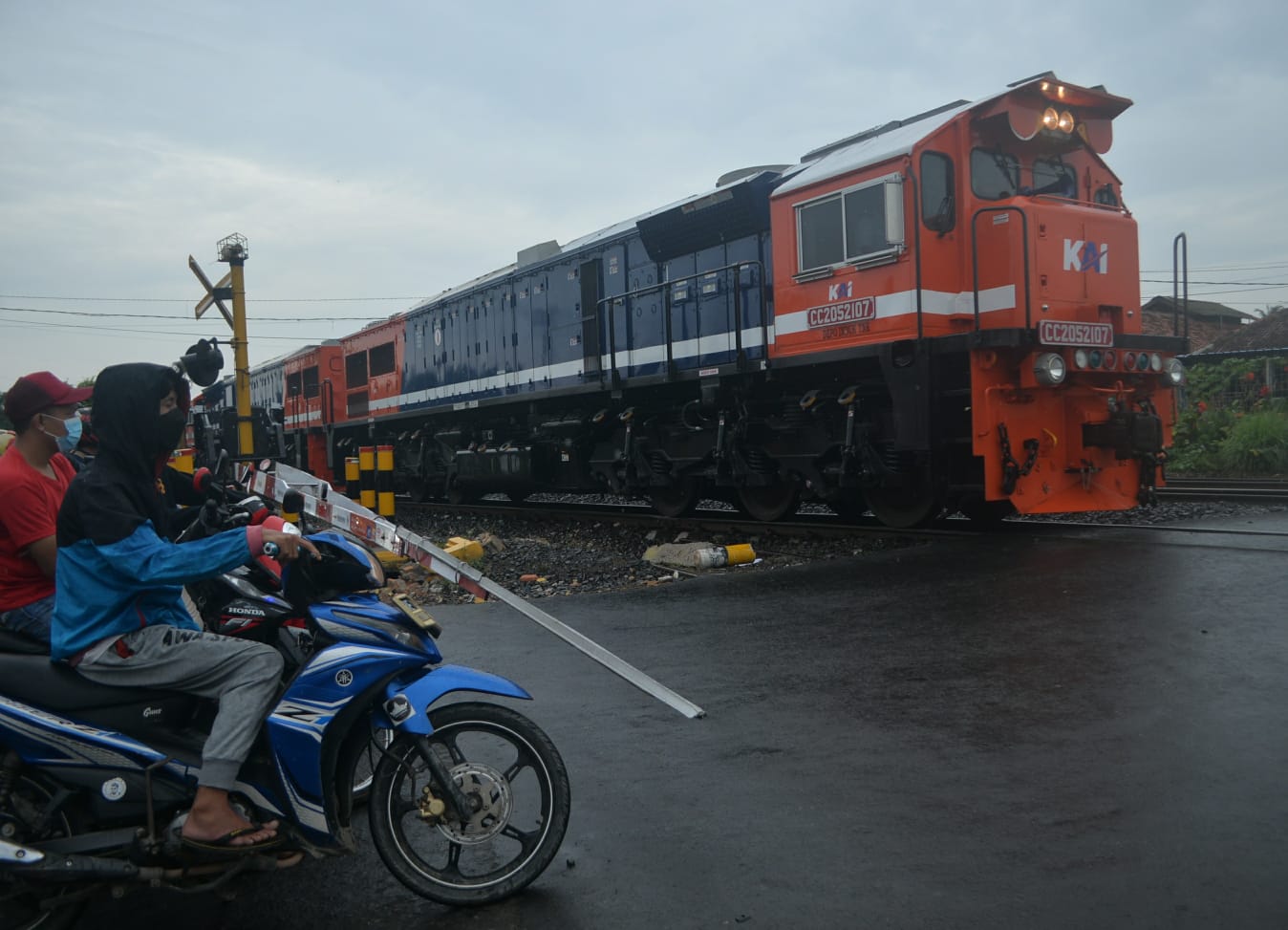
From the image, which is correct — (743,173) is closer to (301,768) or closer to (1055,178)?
(1055,178)

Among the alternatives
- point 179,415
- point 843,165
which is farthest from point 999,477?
point 179,415

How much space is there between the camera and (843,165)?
10164mm

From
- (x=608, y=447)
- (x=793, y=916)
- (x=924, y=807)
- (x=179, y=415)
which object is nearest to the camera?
(x=793, y=916)

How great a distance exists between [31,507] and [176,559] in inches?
31.7

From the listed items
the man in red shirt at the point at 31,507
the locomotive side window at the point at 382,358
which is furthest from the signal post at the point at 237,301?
the man in red shirt at the point at 31,507

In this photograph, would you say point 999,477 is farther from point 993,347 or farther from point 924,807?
point 924,807

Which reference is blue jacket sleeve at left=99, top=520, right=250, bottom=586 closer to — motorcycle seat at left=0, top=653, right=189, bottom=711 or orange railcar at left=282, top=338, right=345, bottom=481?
motorcycle seat at left=0, top=653, right=189, bottom=711

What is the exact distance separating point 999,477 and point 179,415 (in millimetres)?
7418

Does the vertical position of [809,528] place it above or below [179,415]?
below

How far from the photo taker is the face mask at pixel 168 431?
3.25m

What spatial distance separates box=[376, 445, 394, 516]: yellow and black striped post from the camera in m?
13.0

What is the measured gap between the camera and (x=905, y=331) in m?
9.60

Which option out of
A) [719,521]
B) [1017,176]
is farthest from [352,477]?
[1017,176]

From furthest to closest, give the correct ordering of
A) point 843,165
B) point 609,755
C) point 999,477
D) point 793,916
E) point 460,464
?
point 460,464, point 843,165, point 999,477, point 609,755, point 793,916
